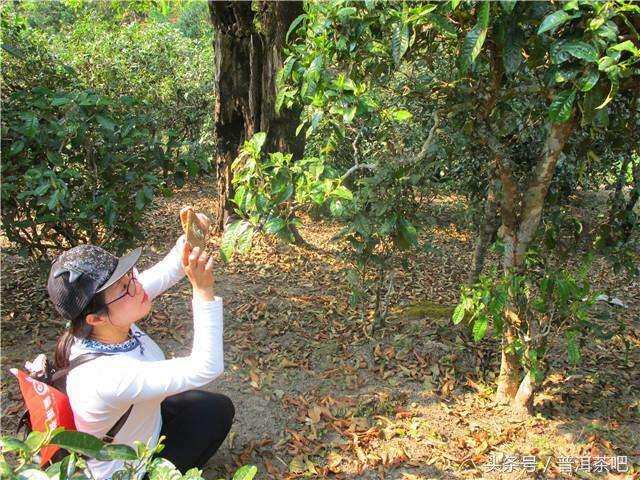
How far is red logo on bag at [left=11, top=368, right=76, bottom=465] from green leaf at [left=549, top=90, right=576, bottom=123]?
2.04 metres

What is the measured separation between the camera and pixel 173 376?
1883 millimetres

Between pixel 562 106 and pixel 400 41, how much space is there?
0.65m

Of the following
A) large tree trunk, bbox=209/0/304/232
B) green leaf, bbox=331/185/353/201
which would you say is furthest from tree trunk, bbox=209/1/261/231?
green leaf, bbox=331/185/353/201

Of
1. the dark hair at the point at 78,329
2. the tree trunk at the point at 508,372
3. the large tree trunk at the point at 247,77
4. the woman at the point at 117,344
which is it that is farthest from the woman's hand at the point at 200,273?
the large tree trunk at the point at 247,77

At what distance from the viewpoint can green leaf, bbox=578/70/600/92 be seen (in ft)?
6.09

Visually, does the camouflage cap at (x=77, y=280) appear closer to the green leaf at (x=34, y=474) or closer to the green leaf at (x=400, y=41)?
the green leaf at (x=34, y=474)

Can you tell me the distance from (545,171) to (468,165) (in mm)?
2697

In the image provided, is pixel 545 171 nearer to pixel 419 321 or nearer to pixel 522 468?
pixel 522 468

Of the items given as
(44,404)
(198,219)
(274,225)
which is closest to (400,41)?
(274,225)

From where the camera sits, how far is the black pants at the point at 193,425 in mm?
2465

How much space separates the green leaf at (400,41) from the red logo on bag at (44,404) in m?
1.73

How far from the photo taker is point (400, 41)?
211 cm

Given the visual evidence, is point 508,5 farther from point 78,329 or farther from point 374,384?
point 374,384

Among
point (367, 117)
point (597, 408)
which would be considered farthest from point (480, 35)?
point (597, 408)
